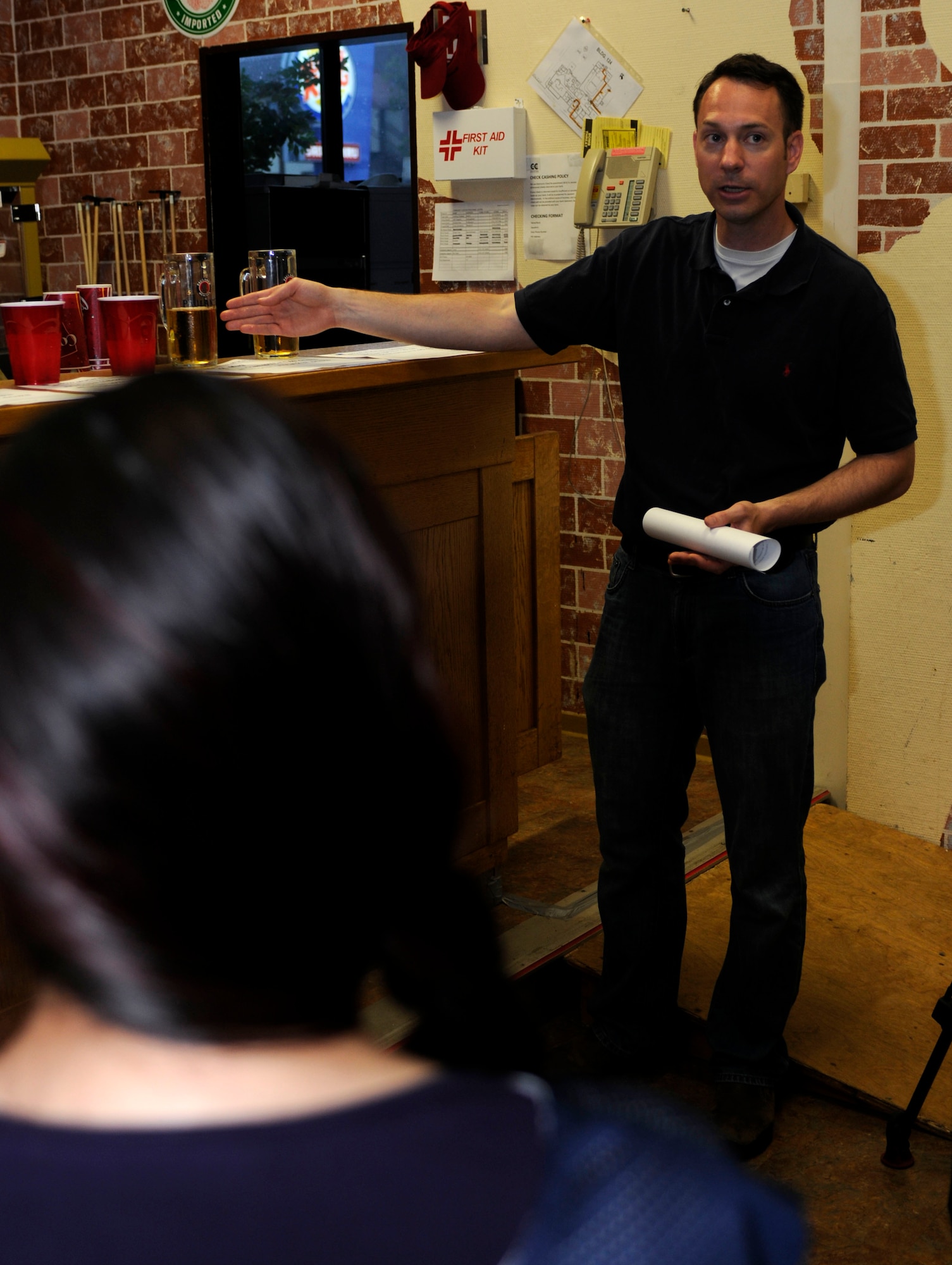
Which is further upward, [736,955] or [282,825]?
[282,825]

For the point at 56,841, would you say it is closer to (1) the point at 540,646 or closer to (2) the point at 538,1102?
(2) the point at 538,1102

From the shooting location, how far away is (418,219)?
4105mm

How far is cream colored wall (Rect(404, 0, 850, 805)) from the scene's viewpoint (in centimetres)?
335

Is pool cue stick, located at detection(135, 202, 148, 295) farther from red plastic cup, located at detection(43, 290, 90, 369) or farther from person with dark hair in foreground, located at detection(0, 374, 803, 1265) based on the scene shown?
person with dark hair in foreground, located at detection(0, 374, 803, 1265)

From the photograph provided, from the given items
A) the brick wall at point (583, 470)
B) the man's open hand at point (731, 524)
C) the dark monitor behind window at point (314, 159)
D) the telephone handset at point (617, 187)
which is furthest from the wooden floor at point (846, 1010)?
the dark monitor behind window at point (314, 159)

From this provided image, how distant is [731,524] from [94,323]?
122 cm

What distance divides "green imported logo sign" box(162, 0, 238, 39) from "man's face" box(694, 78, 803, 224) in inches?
105

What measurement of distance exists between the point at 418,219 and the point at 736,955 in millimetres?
2599

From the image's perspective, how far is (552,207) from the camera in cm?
382

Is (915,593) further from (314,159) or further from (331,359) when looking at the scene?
(314,159)

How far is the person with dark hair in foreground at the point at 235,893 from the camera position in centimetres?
46

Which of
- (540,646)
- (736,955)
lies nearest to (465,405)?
(540,646)

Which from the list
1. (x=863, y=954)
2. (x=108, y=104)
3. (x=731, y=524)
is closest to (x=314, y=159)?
(x=108, y=104)

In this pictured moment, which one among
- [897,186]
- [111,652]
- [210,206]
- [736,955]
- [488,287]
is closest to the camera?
[111,652]
